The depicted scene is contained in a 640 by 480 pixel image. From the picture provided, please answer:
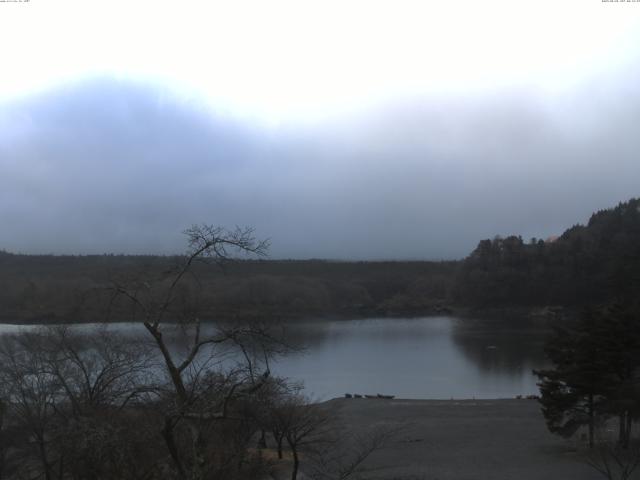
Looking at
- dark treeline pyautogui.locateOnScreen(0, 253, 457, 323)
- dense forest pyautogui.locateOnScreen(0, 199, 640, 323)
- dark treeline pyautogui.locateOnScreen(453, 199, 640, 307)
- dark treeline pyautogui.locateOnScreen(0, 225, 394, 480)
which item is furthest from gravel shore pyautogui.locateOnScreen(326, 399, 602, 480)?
dark treeline pyautogui.locateOnScreen(453, 199, 640, 307)

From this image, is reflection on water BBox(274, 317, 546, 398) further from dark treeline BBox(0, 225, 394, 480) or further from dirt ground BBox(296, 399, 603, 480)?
dark treeline BBox(0, 225, 394, 480)

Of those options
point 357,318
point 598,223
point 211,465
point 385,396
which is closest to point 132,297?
point 211,465

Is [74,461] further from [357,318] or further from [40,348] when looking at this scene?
[357,318]

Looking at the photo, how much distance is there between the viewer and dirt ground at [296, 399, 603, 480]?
1416 cm

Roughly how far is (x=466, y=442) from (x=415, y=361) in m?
19.6

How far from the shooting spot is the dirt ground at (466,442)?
14164mm

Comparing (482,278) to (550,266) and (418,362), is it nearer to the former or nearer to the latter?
(550,266)

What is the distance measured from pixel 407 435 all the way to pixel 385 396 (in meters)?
7.94

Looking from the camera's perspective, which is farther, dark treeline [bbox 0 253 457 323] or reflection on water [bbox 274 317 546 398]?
dark treeline [bbox 0 253 457 323]

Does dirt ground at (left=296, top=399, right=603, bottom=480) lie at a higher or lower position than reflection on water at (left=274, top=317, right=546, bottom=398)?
higher

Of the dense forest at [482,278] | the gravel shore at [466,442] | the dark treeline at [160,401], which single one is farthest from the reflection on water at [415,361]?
the dense forest at [482,278]

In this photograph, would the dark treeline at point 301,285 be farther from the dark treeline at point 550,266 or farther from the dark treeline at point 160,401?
the dark treeline at point 160,401

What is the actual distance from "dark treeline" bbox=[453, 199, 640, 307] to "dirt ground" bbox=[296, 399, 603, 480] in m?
50.8

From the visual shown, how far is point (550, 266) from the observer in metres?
77.1
